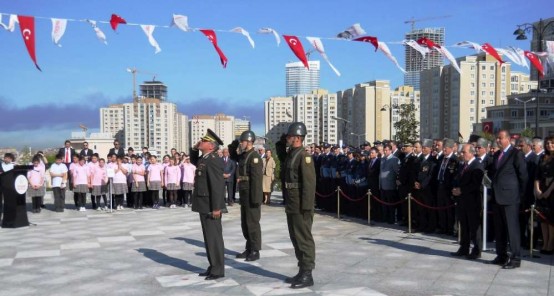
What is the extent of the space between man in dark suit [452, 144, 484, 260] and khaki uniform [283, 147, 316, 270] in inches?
116

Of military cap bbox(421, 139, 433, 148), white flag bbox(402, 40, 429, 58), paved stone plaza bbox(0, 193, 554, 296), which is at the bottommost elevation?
paved stone plaza bbox(0, 193, 554, 296)

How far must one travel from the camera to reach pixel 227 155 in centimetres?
1811

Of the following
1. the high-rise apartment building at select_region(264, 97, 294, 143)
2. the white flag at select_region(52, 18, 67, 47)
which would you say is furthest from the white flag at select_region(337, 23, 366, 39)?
the high-rise apartment building at select_region(264, 97, 294, 143)

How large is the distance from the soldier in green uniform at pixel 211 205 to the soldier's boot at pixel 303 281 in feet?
3.77

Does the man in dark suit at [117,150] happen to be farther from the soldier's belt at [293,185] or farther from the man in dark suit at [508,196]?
the man in dark suit at [508,196]

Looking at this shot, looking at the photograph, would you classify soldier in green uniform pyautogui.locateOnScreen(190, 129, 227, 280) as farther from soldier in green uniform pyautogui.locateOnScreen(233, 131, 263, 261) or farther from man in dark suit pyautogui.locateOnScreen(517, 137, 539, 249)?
man in dark suit pyautogui.locateOnScreen(517, 137, 539, 249)

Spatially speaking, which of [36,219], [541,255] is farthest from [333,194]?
[36,219]

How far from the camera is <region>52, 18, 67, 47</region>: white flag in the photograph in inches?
436

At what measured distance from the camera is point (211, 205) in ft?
23.9

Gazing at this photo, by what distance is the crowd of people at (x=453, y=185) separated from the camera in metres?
7.93

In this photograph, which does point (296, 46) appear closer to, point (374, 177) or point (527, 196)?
point (374, 177)

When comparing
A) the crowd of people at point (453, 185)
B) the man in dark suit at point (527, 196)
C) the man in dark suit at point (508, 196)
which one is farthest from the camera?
the man in dark suit at point (527, 196)

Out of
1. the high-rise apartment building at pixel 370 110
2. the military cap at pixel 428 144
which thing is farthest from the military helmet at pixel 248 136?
the high-rise apartment building at pixel 370 110

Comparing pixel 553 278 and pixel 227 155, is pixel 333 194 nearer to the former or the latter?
pixel 227 155
